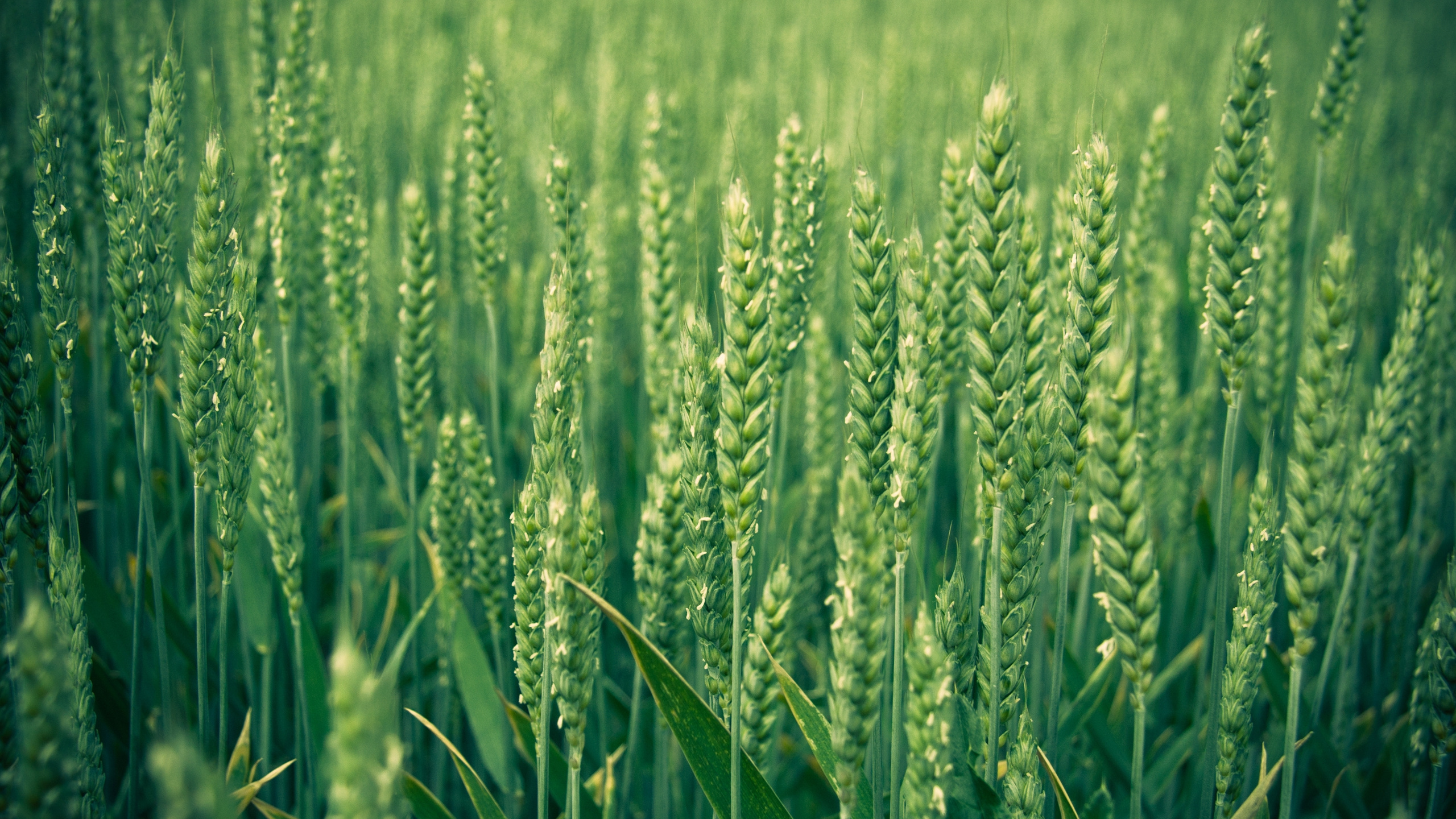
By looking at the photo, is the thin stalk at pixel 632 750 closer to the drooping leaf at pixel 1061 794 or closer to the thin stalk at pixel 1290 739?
the drooping leaf at pixel 1061 794

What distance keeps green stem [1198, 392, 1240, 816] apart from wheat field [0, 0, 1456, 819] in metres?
0.01

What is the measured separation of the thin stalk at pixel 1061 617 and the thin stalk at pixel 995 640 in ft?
0.41

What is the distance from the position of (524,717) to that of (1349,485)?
163 cm

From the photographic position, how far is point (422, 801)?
123 centimetres

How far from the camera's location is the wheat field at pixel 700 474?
41.5 inches

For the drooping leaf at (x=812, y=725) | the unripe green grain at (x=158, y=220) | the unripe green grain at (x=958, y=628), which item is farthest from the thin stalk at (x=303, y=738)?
the unripe green grain at (x=958, y=628)

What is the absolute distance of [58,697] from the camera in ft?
2.54

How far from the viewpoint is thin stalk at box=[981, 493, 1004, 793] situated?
1042 mm

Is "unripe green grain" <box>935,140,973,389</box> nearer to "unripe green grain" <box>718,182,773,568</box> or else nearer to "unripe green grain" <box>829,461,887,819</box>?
"unripe green grain" <box>718,182,773,568</box>

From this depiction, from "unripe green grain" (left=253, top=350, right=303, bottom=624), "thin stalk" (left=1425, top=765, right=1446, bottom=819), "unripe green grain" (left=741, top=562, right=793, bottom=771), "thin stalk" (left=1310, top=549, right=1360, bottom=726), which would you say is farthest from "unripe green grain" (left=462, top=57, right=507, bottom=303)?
"thin stalk" (left=1425, top=765, right=1446, bottom=819)

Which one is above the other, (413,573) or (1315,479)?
(1315,479)

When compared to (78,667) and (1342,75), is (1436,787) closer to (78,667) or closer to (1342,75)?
(1342,75)

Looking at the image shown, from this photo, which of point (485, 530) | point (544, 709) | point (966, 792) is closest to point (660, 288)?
point (485, 530)

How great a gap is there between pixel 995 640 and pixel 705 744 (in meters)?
0.46
